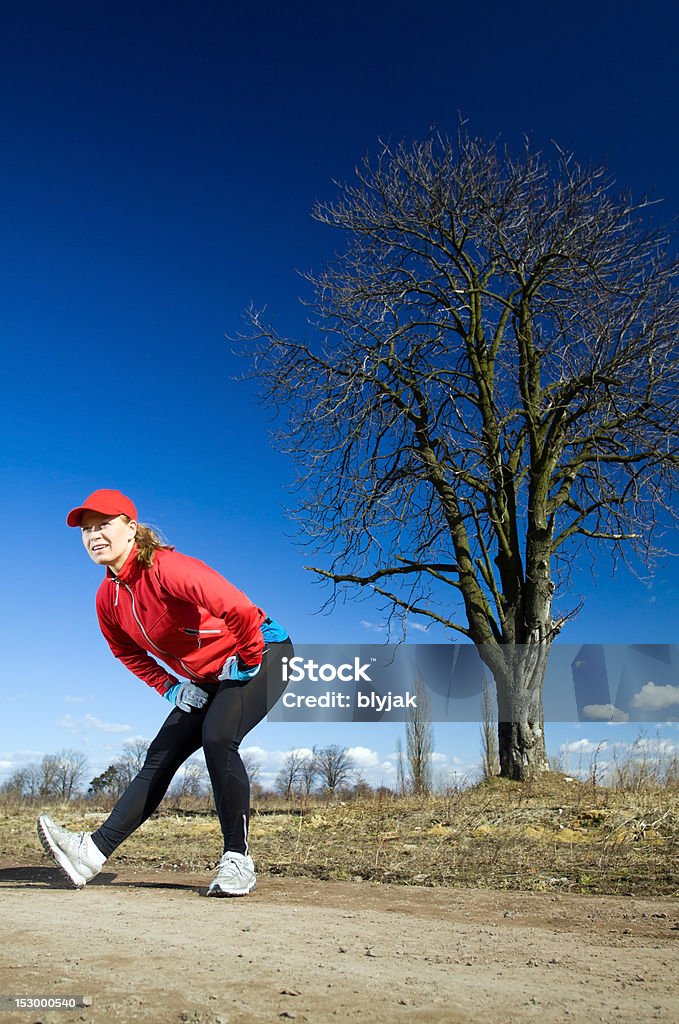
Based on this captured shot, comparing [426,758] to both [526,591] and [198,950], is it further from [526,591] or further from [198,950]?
[198,950]

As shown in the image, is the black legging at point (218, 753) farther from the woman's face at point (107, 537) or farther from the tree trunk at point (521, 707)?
the tree trunk at point (521, 707)

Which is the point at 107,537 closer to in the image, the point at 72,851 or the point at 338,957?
the point at 72,851

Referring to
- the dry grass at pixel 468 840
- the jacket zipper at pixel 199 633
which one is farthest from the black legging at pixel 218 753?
the dry grass at pixel 468 840

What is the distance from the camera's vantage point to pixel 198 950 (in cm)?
300

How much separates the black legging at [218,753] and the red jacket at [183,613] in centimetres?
19

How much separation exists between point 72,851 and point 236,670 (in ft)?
4.29

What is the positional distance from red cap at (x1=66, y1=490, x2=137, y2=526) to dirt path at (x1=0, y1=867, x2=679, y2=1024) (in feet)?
6.26

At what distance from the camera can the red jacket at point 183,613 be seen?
434cm

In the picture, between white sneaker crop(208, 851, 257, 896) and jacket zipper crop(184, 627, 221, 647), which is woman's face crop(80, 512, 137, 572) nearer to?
jacket zipper crop(184, 627, 221, 647)

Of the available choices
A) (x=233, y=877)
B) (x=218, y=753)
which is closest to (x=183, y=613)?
(x=218, y=753)

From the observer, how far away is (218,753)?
444 centimetres

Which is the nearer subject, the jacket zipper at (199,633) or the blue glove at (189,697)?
the jacket zipper at (199,633)

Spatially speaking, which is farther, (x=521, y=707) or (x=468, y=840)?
(x=521, y=707)

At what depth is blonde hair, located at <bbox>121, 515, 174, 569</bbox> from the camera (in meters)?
4.41
